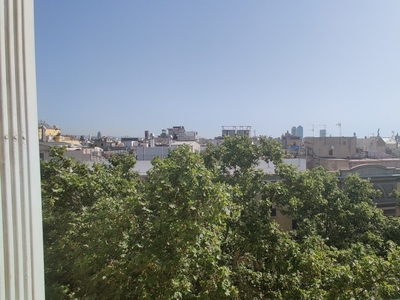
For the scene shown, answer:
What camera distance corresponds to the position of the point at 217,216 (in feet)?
14.3

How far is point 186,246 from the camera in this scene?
4242 mm

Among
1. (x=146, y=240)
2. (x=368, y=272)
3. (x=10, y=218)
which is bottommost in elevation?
(x=368, y=272)

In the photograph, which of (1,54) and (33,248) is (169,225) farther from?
(1,54)

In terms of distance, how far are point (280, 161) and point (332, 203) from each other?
2.02 meters

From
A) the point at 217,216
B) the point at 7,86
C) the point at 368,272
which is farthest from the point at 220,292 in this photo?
the point at 7,86

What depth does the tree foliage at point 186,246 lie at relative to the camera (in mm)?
4297

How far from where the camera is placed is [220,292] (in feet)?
14.5

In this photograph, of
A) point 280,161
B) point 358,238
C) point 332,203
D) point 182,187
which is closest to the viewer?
point 182,187

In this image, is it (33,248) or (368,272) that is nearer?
(33,248)

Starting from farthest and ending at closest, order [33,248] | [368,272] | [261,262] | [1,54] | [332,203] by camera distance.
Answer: [332,203] < [261,262] < [368,272] < [33,248] < [1,54]

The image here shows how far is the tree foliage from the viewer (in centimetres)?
430

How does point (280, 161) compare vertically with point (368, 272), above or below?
above

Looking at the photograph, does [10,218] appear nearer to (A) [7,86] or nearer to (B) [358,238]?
(A) [7,86]

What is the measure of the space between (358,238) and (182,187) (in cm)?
583
